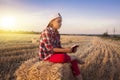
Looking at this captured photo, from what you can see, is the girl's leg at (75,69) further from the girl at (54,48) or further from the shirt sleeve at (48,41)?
the shirt sleeve at (48,41)

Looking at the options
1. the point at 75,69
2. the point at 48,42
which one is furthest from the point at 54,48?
the point at 75,69

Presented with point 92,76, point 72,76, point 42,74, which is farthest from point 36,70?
point 92,76

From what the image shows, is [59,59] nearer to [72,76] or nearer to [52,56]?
[52,56]

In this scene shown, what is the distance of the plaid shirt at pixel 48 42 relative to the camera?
6.48 m

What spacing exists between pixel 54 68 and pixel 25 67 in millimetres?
720

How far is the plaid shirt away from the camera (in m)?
6.48

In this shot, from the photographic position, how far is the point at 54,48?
6430mm

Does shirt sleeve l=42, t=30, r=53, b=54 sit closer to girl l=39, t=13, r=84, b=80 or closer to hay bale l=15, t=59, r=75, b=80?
girl l=39, t=13, r=84, b=80

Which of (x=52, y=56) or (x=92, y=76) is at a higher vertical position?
(x=52, y=56)

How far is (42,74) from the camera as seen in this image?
18.4 ft

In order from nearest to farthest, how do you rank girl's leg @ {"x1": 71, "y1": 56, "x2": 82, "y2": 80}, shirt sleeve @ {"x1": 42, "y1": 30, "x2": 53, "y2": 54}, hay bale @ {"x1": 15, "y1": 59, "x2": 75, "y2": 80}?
1. hay bale @ {"x1": 15, "y1": 59, "x2": 75, "y2": 80}
2. shirt sleeve @ {"x1": 42, "y1": 30, "x2": 53, "y2": 54}
3. girl's leg @ {"x1": 71, "y1": 56, "x2": 82, "y2": 80}

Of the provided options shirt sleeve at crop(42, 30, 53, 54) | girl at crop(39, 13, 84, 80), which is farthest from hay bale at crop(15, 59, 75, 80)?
shirt sleeve at crop(42, 30, 53, 54)

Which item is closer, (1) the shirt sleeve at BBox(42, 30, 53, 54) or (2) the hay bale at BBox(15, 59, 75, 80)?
(2) the hay bale at BBox(15, 59, 75, 80)

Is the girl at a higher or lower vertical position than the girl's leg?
higher
